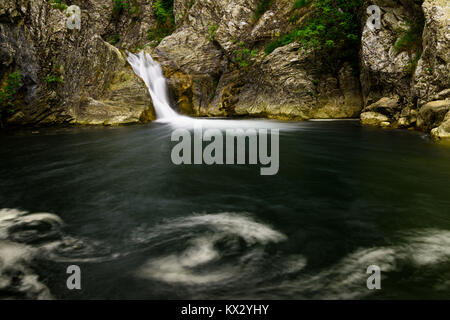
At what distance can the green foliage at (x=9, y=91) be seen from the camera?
8.88 meters

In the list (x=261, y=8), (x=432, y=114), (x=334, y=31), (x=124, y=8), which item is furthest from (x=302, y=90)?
(x=124, y=8)

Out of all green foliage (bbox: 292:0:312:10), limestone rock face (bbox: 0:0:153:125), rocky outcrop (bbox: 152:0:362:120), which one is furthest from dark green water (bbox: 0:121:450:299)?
green foliage (bbox: 292:0:312:10)

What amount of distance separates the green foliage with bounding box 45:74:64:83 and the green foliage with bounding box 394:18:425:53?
41.8 feet

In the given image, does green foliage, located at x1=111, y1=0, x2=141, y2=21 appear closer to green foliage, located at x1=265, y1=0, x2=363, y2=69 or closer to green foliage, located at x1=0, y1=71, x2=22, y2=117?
green foliage, located at x1=0, y1=71, x2=22, y2=117

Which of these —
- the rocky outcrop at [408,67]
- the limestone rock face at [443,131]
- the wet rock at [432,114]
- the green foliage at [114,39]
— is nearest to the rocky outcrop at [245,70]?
the rocky outcrop at [408,67]

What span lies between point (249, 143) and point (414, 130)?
17.3ft

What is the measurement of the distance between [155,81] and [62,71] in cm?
528

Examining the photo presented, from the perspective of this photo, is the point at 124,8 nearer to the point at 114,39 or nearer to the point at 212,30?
the point at 114,39

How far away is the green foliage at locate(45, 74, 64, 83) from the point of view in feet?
33.7

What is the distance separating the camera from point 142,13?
21.8 m

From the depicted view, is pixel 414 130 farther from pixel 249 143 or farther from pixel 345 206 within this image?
pixel 345 206

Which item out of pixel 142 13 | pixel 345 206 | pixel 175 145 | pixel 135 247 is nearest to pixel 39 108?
pixel 175 145

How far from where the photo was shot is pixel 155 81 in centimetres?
1525
